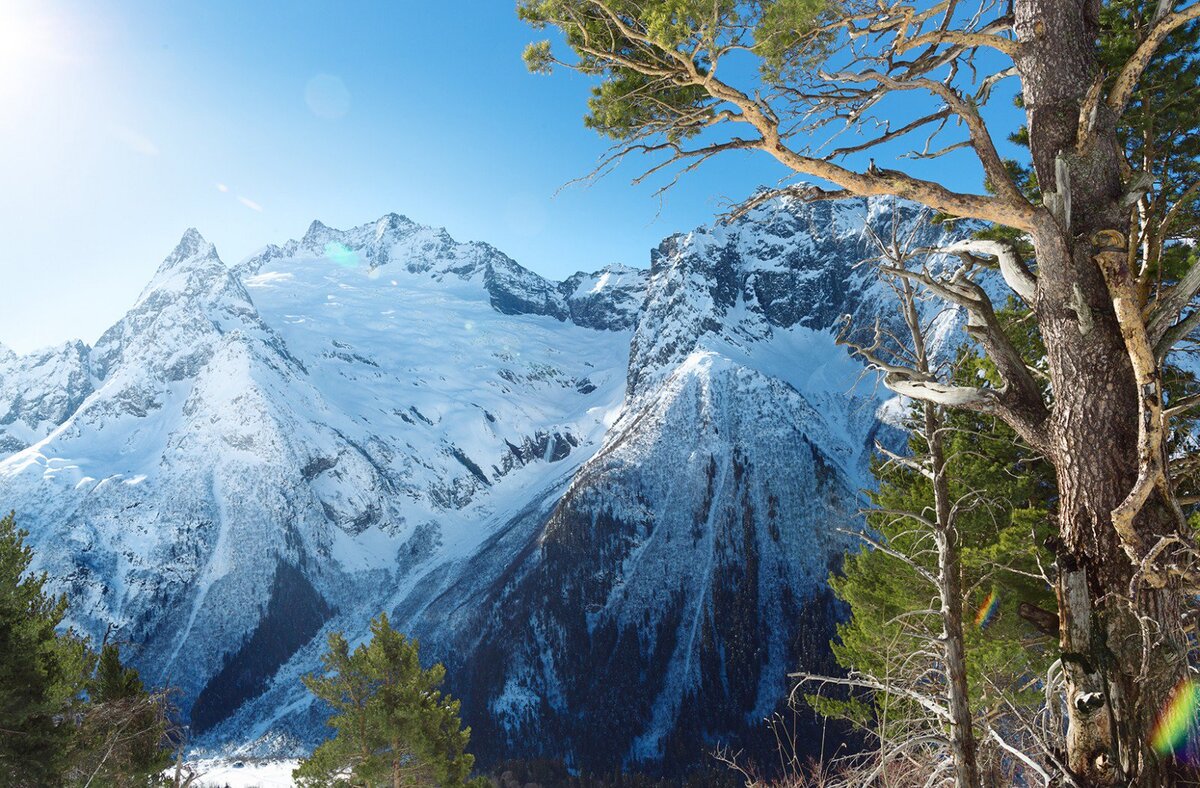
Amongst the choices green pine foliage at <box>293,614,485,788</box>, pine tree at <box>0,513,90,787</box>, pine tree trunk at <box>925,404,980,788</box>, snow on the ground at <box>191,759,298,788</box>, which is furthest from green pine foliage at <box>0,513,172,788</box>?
snow on the ground at <box>191,759,298,788</box>

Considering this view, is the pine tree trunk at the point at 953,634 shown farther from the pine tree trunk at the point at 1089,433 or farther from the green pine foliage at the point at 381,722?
the green pine foliage at the point at 381,722

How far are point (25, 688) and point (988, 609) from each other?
19.2 metres

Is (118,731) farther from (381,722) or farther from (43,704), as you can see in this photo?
(381,722)

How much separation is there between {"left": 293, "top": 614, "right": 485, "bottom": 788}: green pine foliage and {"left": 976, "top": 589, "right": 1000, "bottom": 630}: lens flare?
13.4 m

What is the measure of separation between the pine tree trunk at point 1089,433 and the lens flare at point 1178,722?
0.16 ft

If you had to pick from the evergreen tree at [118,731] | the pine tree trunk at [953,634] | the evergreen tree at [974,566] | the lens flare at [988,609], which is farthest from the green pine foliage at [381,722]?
the pine tree trunk at [953,634]

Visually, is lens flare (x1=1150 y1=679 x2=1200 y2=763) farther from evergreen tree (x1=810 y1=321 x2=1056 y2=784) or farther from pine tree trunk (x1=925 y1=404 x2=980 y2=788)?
evergreen tree (x1=810 y1=321 x2=1056 y2=784)

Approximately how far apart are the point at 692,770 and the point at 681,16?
114 m

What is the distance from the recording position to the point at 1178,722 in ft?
11.6

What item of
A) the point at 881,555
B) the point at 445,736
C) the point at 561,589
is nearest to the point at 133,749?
the point at 445,736

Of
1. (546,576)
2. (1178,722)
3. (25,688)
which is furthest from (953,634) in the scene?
(546,576)

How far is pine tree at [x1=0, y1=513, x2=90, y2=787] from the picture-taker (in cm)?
1264

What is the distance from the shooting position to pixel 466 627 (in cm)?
14312

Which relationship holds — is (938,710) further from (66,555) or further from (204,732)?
(66,555)
